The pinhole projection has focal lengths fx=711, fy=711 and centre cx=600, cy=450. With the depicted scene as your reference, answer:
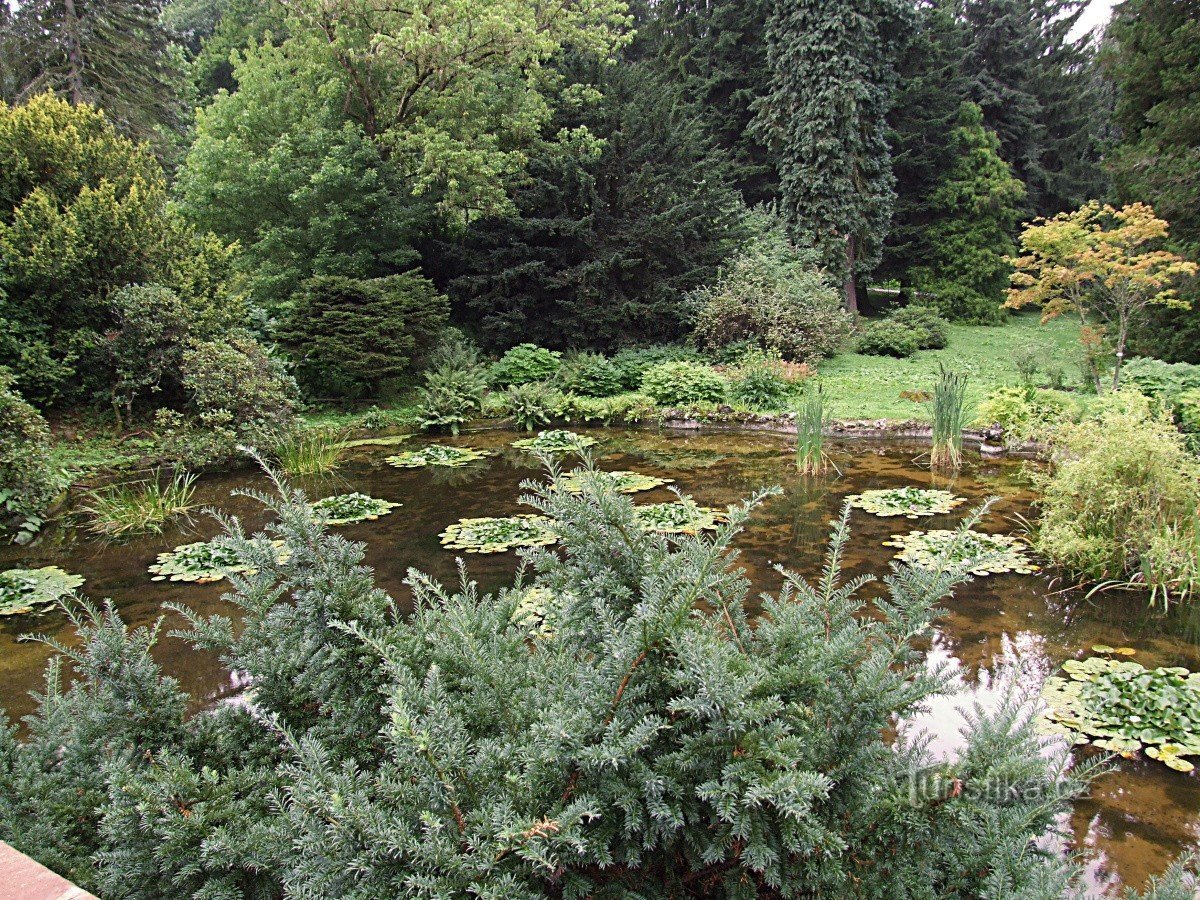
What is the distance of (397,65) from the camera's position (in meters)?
12.1

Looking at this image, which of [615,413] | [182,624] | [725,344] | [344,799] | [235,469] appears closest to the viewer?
[344,799]

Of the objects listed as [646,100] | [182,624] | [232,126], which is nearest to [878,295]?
[646,100]

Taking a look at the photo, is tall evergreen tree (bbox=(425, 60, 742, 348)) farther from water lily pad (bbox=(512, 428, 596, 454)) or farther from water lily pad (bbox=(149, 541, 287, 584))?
water lily pad (bbox=(149, 541, 287, 584))

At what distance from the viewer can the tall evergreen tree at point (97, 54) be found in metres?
15.0

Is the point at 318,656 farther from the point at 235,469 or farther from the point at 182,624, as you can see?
the point at 235,469

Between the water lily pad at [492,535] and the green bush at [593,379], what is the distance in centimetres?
576

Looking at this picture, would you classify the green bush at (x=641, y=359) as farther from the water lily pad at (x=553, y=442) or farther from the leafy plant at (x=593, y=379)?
the water lily pad at (x=553, y=442)

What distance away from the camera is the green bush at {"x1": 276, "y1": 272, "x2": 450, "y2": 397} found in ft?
36.1

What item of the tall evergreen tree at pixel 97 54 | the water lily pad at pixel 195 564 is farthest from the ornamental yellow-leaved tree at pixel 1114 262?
the tall evergreen tree at pixel 97 54

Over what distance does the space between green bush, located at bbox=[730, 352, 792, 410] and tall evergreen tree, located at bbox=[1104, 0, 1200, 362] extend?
6.26m

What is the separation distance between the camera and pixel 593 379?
39.5 ft

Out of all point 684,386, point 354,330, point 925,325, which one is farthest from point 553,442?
point 925,325

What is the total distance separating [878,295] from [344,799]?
87.8 ft

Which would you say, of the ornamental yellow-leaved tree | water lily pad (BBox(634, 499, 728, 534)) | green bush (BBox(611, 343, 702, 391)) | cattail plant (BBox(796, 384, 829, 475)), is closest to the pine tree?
the ornamental yellow-leaved tree
